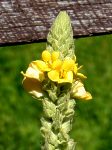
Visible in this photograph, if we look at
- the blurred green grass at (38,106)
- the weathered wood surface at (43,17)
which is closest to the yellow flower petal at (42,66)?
the weathered wood surface at (43,17)

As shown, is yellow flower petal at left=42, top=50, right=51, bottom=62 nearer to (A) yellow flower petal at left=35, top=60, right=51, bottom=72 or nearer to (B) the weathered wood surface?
(A) yellow flower petal at left=35, top=60, right=51, bottom=72

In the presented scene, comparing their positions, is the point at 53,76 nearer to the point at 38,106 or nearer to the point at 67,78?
the point at 67,78

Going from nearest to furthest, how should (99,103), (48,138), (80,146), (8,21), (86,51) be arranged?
(48,138), (8,21), (80,146), (99,103), (86,51)

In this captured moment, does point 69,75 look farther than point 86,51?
No

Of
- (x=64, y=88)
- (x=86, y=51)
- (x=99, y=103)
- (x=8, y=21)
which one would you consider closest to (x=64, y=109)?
(x=64, y=88)

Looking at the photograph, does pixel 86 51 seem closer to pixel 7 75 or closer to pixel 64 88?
pixel 7 75

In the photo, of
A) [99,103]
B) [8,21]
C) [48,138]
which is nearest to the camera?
[48,138]

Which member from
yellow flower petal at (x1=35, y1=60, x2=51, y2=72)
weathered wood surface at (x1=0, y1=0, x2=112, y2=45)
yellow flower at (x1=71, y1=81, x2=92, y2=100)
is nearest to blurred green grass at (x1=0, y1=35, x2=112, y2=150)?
weathered wood surface at (x1=0, y1=0, x2=112, y2=45)

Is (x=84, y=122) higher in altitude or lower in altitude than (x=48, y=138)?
lower
